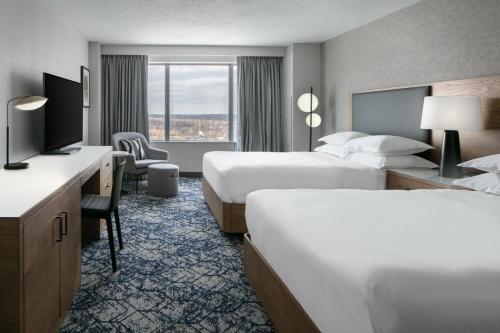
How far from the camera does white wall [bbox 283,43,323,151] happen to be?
619 centimetres

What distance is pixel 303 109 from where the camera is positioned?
19.5 feet

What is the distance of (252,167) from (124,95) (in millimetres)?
3814

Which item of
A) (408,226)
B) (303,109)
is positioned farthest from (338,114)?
(408,226)

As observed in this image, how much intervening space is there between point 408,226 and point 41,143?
11.0ft

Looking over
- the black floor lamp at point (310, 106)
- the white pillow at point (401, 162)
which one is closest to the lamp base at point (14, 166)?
the white pillow at point (401, 162)

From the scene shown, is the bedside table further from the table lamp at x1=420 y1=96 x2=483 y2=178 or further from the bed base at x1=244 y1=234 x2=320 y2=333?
the bed base at x1=244 y1=234 x2=320 y2=333

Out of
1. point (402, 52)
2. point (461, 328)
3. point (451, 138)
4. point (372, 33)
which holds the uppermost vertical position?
point (372, 33)

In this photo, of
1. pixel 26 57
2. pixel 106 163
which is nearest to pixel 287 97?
pixel 106 163

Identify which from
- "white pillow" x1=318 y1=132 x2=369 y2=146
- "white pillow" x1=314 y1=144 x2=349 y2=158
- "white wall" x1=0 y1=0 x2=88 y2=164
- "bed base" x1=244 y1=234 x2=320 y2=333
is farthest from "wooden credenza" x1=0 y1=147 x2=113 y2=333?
"white pillow" x1=318 y1=132 x2=369 y2=146

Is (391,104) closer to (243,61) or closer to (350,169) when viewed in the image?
(350,169)

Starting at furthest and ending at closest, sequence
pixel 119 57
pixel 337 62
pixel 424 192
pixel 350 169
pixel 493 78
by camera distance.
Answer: pixel 119 57, pixel 337 62, pixel 350 169, pixel 493 78, pixel 424 192

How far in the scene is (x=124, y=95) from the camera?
6512 millimetres

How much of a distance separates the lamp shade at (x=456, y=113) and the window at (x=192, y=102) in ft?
14.0

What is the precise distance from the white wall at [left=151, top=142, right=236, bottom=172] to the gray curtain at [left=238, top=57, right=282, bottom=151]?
48 centimetres
